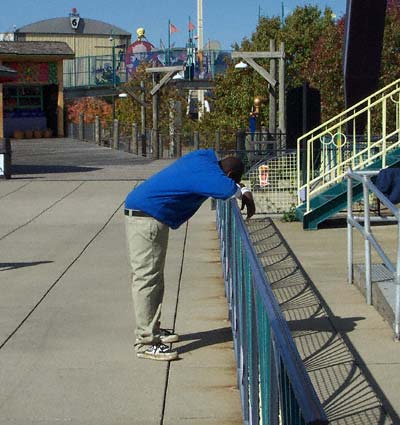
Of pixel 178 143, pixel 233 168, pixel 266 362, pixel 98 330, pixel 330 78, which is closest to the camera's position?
pixel 266 362

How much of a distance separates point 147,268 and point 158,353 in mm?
636

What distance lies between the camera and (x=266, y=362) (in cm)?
432

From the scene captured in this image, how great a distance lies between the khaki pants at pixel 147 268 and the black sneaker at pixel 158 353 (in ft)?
0.15

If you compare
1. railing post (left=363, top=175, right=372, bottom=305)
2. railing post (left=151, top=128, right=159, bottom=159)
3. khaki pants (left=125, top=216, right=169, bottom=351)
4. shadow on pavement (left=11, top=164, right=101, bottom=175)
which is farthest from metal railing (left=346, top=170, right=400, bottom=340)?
railing post (left=151, top=128, right=159, bottom=159)

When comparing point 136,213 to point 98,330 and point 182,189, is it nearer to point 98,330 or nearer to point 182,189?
point 182,189

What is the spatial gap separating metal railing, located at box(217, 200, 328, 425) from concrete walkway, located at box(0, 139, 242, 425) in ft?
1.71

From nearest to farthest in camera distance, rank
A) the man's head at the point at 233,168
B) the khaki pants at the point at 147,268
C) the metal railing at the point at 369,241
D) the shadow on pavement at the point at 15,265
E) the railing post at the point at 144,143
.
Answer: the man's head at the point at 233,168 → the khaki pants at the point at 147,268 → the metal railing at the point at 369,241 → the shadow on pavement at the point at 15,265 → the railing post at the point at 144,143

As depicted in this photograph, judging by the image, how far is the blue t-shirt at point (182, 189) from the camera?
23.1 feet

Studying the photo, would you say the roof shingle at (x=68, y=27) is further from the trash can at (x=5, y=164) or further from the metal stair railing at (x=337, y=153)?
the metal stair railing at (x=337, y=153)

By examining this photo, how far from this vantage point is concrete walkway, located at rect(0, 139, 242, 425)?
6.45 m

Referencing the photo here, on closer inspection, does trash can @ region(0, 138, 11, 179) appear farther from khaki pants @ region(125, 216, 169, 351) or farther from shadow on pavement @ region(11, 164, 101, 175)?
khaki pants @ region(125, 216, 169, 351)

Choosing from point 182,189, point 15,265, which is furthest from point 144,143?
point 182,189

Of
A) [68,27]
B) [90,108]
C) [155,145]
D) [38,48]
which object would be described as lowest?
[155,145]

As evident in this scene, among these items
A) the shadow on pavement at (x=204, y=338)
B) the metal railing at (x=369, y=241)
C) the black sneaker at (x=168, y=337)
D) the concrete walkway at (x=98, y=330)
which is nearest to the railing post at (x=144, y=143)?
the concrete walkway at (x=98, y=330)
